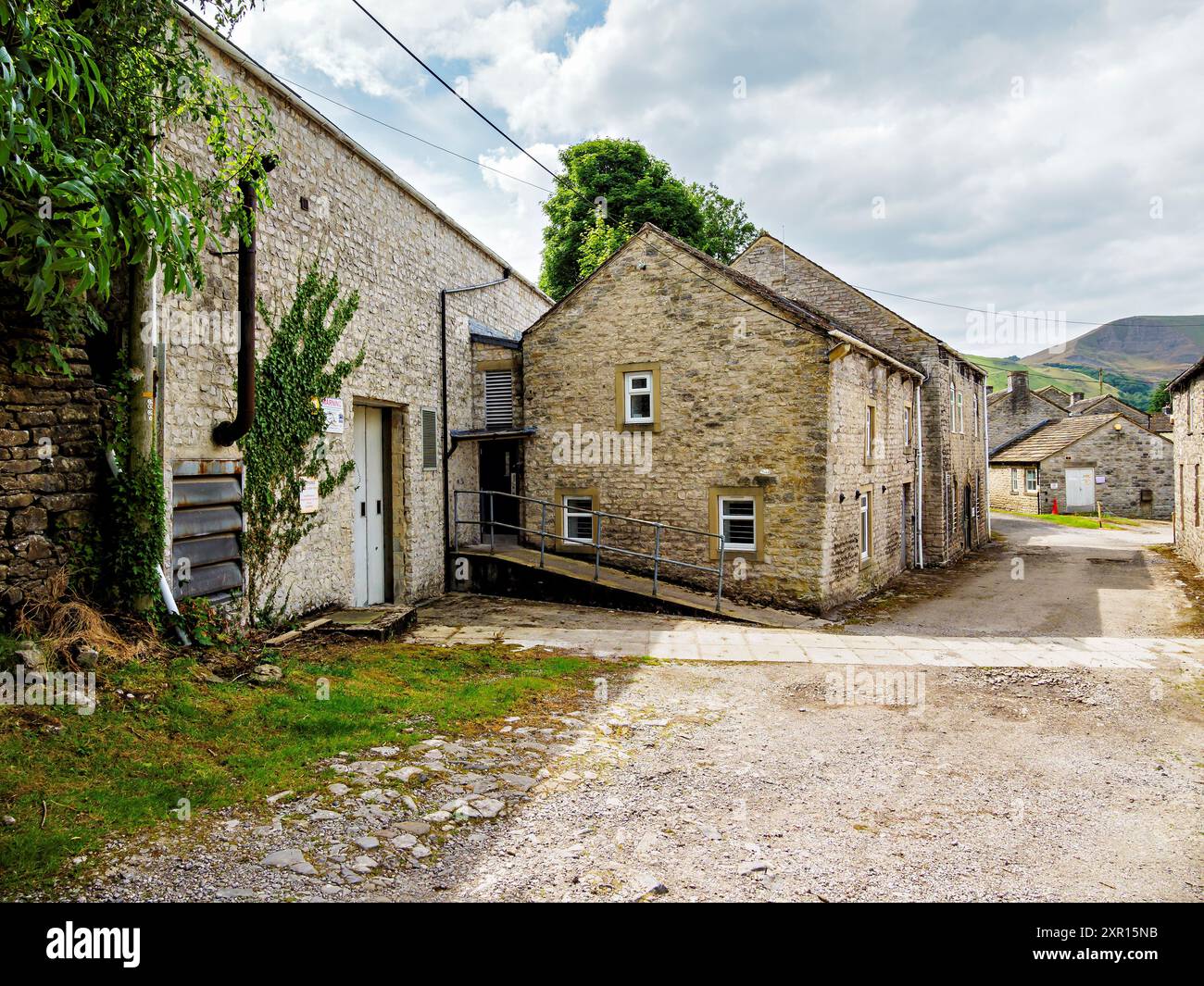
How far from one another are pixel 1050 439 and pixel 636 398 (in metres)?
33.6

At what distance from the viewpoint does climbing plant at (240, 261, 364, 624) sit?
828cm

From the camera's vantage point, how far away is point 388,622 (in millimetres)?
9250

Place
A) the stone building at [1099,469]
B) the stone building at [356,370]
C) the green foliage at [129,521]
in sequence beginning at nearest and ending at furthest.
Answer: the green foliage at [129,521] → the stone building at [356,370] → the stone building at [1099,469]

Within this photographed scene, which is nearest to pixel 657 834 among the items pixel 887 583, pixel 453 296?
pixel 453 296

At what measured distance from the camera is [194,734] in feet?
16.9

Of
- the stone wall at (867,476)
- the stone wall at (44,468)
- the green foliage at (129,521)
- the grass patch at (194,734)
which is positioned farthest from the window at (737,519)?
the stone wall at (44,468)

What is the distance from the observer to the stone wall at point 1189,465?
18825 millimetres

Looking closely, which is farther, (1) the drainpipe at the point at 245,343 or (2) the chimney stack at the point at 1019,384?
(2) the chimney stack at the point at 1019,384

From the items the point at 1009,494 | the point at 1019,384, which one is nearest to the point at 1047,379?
the point at 1019,384

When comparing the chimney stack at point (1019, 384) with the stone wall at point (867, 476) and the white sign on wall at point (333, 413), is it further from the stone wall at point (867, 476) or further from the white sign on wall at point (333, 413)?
the white sign on wall at point (333, 413)

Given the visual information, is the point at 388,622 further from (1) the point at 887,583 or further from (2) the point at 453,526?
(1) the point at 887,583

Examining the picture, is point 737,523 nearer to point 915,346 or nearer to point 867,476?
point 867,476

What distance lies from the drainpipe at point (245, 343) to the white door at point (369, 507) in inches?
127

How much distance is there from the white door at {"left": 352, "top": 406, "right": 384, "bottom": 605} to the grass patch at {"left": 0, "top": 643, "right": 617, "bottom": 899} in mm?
3490
